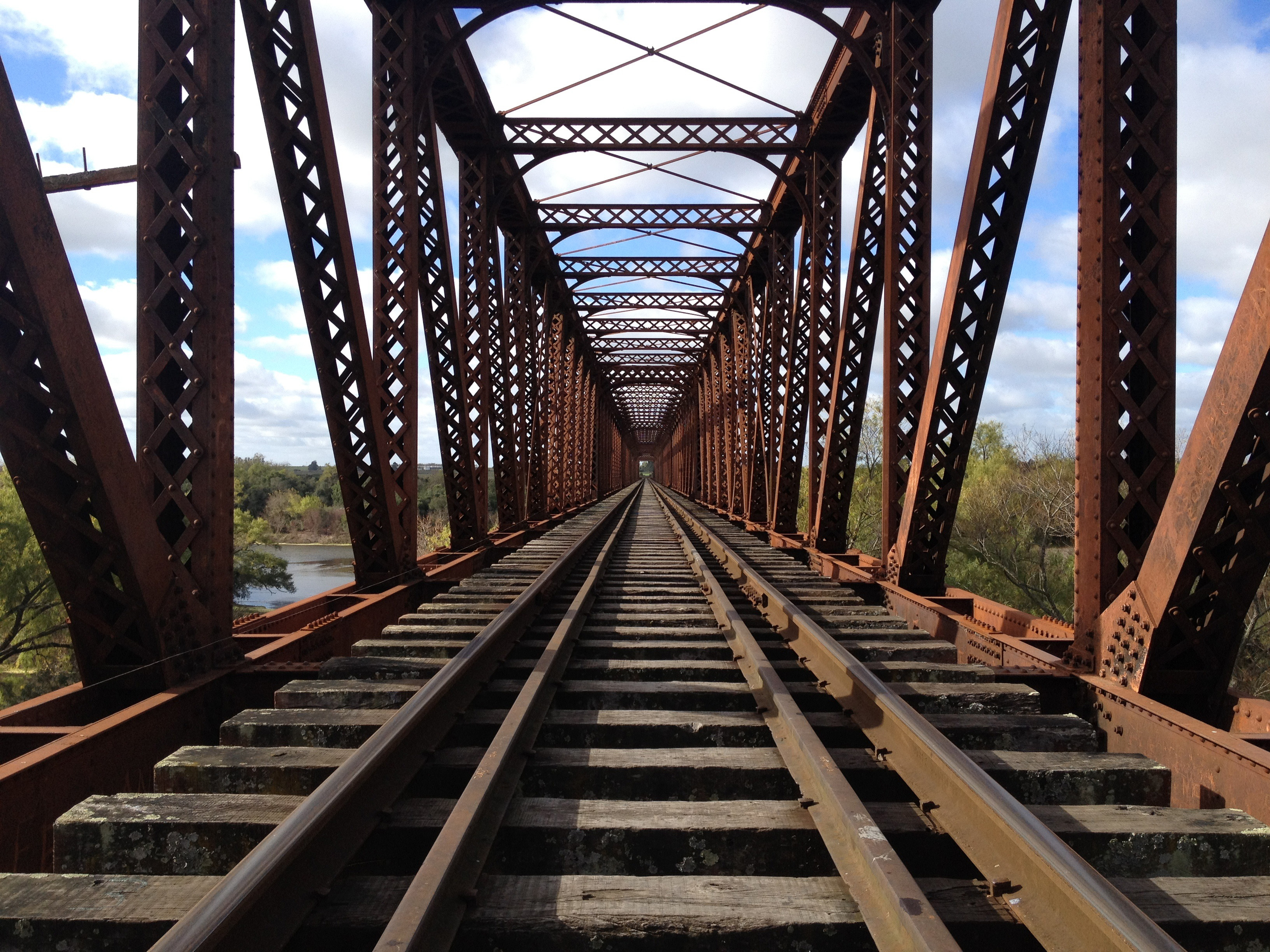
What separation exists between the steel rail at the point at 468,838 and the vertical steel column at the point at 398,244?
3.82m

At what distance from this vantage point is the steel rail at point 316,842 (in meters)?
1.81

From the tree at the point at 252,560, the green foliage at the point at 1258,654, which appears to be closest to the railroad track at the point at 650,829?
the green foliage at the point at 1258,654

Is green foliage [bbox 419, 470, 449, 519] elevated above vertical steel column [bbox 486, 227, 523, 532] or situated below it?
below

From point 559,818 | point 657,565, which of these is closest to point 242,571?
point 657,565

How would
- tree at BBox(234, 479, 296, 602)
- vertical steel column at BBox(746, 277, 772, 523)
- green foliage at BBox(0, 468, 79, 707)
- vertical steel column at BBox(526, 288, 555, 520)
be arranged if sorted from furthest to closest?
1. tree at BBox(234, 479, 296, 602)
2. green foliage at BBox(0, 468, 79, 707)
3. vertical steel column at BBox(526, 288, 555, 520)
4. vertical steel column at BBox(746, 277, 772, 523)

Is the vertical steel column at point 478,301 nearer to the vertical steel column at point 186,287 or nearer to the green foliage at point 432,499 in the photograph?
the vertical steel column at point 186,287

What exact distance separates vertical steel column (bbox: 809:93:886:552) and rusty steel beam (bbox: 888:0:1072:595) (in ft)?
8.29

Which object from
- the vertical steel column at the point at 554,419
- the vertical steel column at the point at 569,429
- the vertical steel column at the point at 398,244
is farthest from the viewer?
the vertical steel column at the point at 569,429

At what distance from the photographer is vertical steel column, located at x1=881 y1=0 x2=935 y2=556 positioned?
7.68 metres

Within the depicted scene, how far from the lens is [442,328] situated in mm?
9469

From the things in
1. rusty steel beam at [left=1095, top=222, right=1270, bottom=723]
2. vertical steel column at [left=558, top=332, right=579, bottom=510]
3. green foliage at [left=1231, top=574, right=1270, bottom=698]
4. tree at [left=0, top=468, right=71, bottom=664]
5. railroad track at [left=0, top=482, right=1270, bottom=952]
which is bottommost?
green foliage at [left=1231, top=574, right=1270, bottom=698]

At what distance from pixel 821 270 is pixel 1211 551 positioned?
9.87 m

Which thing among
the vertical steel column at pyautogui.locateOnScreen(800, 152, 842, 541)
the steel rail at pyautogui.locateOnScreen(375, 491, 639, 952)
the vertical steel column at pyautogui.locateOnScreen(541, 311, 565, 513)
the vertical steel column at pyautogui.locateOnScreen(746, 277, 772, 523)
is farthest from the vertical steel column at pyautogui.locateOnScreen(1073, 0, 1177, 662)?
the vertical steel column at pyautogui.locateOnScreen(541, 311, 565, 513)

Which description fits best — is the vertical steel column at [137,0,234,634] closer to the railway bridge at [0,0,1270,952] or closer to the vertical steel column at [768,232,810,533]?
the railway bridge at [0,0,1270,952]
